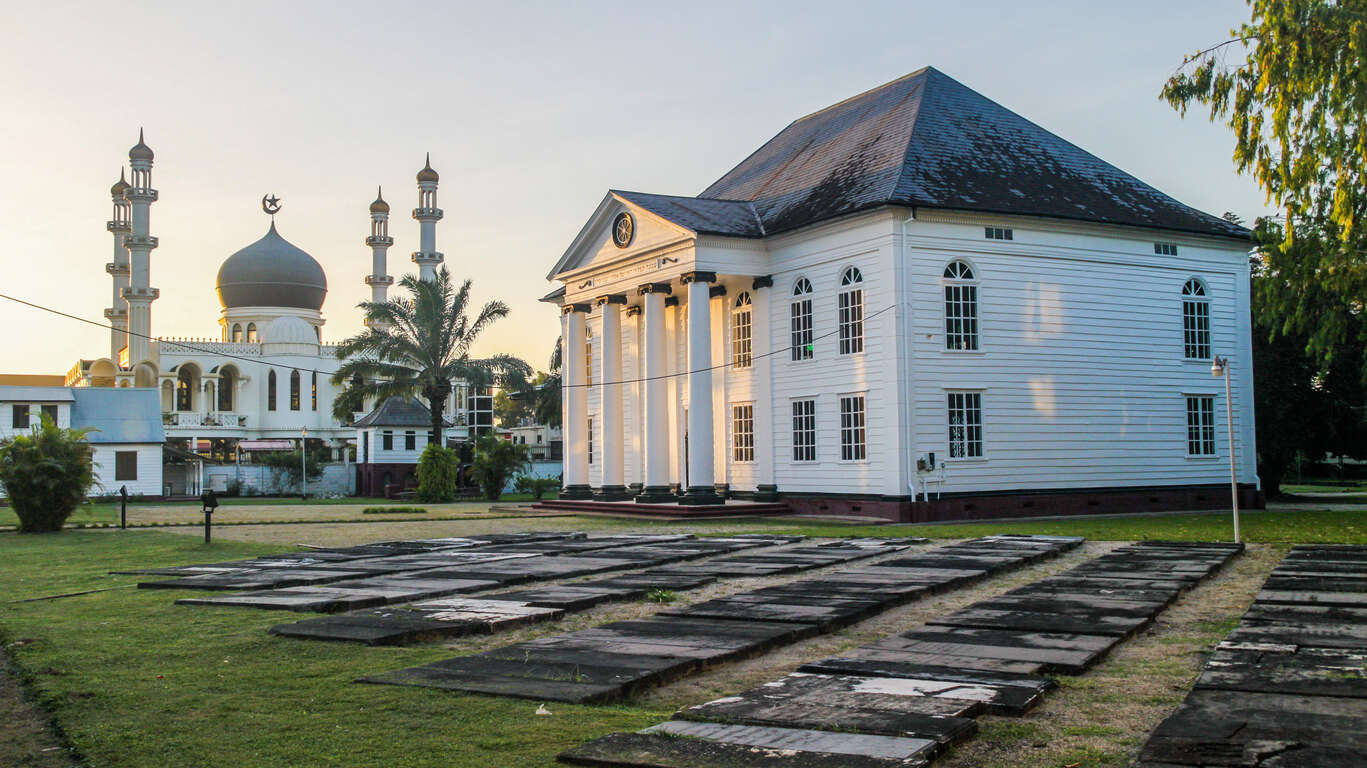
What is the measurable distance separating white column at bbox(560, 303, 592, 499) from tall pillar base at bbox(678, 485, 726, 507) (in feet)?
23.2

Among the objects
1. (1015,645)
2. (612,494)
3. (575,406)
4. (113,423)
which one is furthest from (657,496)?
(113,423)

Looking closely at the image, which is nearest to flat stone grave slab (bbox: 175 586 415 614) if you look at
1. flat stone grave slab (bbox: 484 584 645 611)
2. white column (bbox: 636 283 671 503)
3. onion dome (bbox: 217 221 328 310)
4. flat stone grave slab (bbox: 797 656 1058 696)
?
flat stone grave slab (bbox: 484 584 645 611)

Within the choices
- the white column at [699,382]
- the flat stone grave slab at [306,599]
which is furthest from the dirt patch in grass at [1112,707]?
the white column at [699,382]

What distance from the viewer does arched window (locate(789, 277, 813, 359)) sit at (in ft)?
101

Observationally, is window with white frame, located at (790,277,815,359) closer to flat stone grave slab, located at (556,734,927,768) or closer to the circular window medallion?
the circular window medallion

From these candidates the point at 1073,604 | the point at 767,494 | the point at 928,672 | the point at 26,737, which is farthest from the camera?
the point at 767,494

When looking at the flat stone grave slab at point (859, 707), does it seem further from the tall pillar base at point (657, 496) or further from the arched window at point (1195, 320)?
the arched window at point (1195, 320)

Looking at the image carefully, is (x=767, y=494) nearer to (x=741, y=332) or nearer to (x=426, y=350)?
(x=741, y=332)

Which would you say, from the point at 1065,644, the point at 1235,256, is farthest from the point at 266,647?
the point at 1235,256

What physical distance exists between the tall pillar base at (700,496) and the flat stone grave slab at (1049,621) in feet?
68.0

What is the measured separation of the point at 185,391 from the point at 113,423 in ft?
94.7

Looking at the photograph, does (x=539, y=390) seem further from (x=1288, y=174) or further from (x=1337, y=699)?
(x=1337, y=699)

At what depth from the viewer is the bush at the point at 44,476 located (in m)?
26.0

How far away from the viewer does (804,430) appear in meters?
31.0
